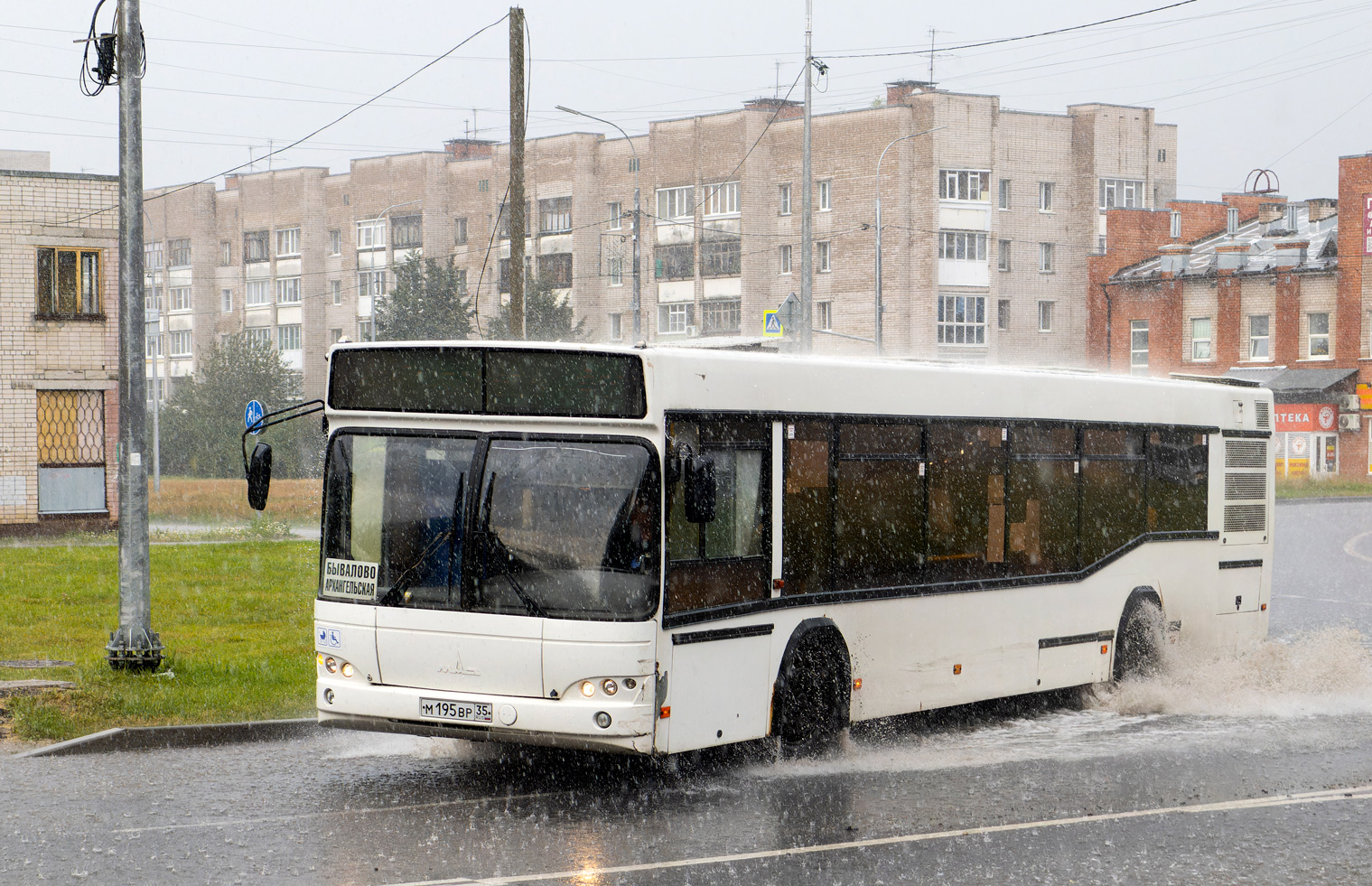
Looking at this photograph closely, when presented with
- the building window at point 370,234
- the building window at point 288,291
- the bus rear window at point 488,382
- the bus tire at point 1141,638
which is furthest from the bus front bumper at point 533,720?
the building window at point 288,291

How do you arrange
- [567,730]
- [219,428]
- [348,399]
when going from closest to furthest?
[567,730]
[348,399]
[219,428]

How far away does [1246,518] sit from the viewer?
1527 centimetres

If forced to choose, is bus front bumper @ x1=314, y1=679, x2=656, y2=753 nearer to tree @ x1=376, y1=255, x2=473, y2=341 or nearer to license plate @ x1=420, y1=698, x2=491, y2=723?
license plate @ x1=420, y1=698, x2=491, y2=723

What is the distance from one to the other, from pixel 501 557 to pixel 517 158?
1158 cm

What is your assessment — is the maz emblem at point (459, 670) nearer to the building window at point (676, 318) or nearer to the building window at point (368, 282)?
the building window at point (676, 318)

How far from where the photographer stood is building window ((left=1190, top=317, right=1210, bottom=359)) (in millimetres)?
68875

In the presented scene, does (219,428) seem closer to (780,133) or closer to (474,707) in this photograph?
(780,133)

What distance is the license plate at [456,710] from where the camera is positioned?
359 inches

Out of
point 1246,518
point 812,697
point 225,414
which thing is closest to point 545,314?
point 225,414

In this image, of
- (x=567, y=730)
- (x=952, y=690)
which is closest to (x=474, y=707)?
(x=567, y=730)

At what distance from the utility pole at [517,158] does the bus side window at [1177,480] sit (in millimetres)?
8302

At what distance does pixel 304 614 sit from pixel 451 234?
72.4 meters

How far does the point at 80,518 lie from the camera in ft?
116

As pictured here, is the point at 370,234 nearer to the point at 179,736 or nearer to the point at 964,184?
the point at 964,184
